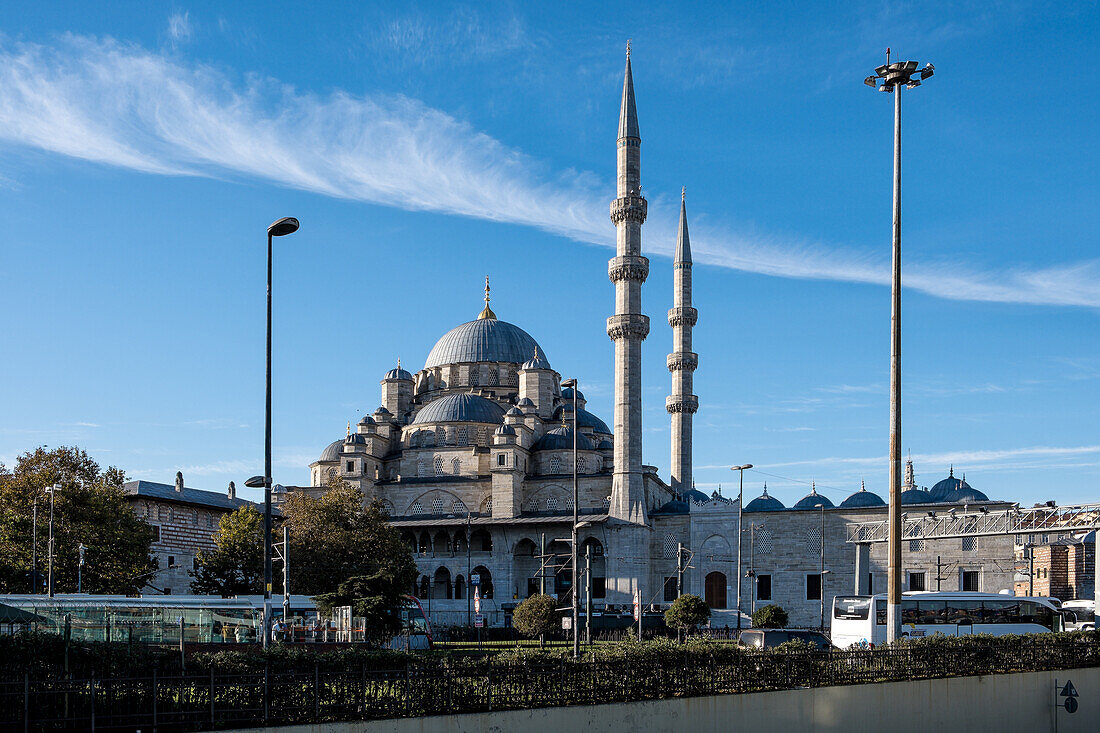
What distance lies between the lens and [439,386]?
74938 millimetres

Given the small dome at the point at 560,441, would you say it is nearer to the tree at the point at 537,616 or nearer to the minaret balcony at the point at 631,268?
the minaret balcony at the point at 631,268

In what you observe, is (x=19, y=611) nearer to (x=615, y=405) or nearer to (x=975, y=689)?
(x=975, y=689)

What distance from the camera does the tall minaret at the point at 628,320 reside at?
180 ft

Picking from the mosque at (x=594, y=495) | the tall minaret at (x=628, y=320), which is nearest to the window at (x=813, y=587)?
the mosque at (x=594, y=495)

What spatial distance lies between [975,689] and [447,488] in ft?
155

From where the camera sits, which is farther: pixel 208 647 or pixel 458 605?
pixel 458 605

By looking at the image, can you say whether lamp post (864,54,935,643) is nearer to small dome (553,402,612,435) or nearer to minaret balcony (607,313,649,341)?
minaret balcony (607,313,649,341)

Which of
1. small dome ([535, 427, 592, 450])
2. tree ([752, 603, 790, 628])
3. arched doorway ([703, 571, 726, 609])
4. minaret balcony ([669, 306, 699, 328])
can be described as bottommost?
arched doorway ([703, 571, 726, 609])

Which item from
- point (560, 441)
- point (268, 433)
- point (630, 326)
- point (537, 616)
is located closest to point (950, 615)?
point (537, 616)

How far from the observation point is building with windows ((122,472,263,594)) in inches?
2199

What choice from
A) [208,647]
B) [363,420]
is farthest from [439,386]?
[208,647]

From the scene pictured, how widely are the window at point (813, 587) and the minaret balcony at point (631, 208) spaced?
793 inches

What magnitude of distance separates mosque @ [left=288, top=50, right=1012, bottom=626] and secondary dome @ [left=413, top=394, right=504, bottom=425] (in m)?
0.11

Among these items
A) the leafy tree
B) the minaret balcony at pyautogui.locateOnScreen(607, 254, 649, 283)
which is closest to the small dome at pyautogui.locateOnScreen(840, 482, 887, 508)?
the minaret balcony at pyautogui.locateOnScreen(607, 254, 649, 283)
